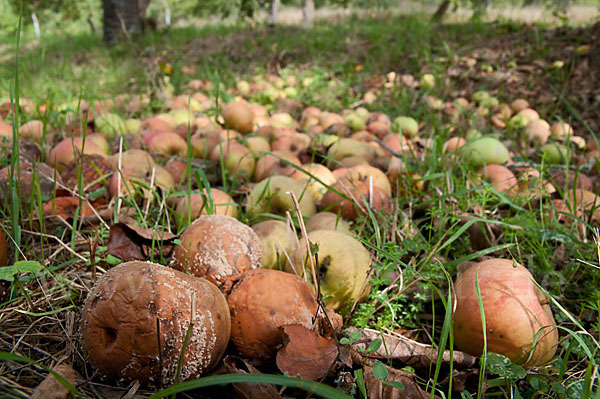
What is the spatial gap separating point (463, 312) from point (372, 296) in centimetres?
34

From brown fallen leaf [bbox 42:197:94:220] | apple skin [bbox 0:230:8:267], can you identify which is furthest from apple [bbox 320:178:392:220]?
apple skin [bbox 0:230:8:267]

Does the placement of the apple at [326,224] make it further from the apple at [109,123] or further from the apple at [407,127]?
the apple at [109,123]

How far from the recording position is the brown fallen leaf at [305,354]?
1.17 m

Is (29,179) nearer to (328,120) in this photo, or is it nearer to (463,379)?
(463,379)

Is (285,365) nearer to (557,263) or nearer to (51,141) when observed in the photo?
(557,263)

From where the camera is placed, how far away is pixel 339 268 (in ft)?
5.37

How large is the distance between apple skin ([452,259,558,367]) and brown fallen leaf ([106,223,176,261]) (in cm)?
120

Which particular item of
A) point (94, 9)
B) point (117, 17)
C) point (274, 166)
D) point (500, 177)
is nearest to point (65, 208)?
point (274, 166)

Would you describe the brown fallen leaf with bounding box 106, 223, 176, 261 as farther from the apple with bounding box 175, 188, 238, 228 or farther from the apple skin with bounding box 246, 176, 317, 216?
the apple skin with bounding box 246, 176, 317, 216

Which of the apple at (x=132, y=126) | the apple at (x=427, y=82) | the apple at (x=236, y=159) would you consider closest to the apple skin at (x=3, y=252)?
the apple at (x=236, y=159)

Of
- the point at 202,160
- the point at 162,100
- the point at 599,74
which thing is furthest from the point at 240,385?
the point at 599,74

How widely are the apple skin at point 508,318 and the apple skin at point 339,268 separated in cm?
39

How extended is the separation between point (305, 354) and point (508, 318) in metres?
0.76

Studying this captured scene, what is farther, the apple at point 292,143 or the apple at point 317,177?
the apple at point 292,143
